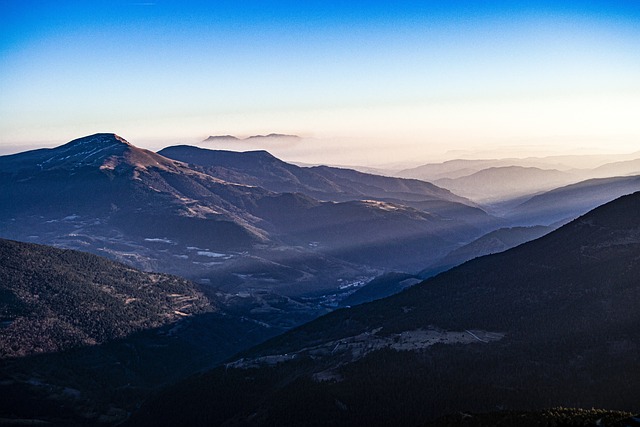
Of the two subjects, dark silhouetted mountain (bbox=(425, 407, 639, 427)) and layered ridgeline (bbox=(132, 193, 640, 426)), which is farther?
layered ridgeline (bbox=(132, 193, 640, 426))

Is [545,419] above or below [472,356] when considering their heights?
above

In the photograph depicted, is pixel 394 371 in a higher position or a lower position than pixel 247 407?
higher

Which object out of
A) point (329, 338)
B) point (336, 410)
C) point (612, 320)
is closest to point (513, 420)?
point (336, 410)

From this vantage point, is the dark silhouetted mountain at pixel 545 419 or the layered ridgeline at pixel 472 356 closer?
the dark silhouetted mountain at pixel 545 419

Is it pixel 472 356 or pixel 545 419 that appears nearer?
pixel 545 419

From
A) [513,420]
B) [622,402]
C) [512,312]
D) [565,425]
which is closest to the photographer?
[565,425]

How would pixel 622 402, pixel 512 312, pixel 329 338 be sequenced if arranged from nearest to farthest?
pixel 622 402
pixel 512 312
pixel 329 338

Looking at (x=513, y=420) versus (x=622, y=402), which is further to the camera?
(x=622, y=402)

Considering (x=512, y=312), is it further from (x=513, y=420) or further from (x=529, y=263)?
(x=513, y=420)
